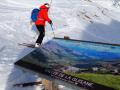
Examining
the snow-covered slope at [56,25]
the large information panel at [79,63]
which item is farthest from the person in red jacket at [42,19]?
the large information panel at [79,63]

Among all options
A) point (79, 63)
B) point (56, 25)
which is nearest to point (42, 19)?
point (56, 25)

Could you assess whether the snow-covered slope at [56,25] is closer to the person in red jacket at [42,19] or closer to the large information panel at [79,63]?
the person in red jacket at [42,19]

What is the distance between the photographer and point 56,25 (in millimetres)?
17594

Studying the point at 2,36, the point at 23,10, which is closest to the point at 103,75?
the point at 2,36

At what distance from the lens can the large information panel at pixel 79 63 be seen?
6.70 m

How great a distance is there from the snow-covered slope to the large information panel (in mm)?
2735

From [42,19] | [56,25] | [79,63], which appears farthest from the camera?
[56,25]

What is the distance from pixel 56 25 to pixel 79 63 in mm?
10252

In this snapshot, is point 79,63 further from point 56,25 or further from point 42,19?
point 56,25

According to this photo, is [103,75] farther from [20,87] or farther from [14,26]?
[14,26]

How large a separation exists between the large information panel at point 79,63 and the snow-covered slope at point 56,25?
8.97 ft

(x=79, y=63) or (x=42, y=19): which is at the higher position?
(x=42, y=19)

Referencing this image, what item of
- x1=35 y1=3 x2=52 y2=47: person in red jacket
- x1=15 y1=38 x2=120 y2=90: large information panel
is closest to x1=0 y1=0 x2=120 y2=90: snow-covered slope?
x1=35 y1=3 x2=52 y2=47: person in red jacket

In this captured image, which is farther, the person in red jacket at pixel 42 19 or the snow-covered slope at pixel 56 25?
the person in red jacket at pixel 42 19
